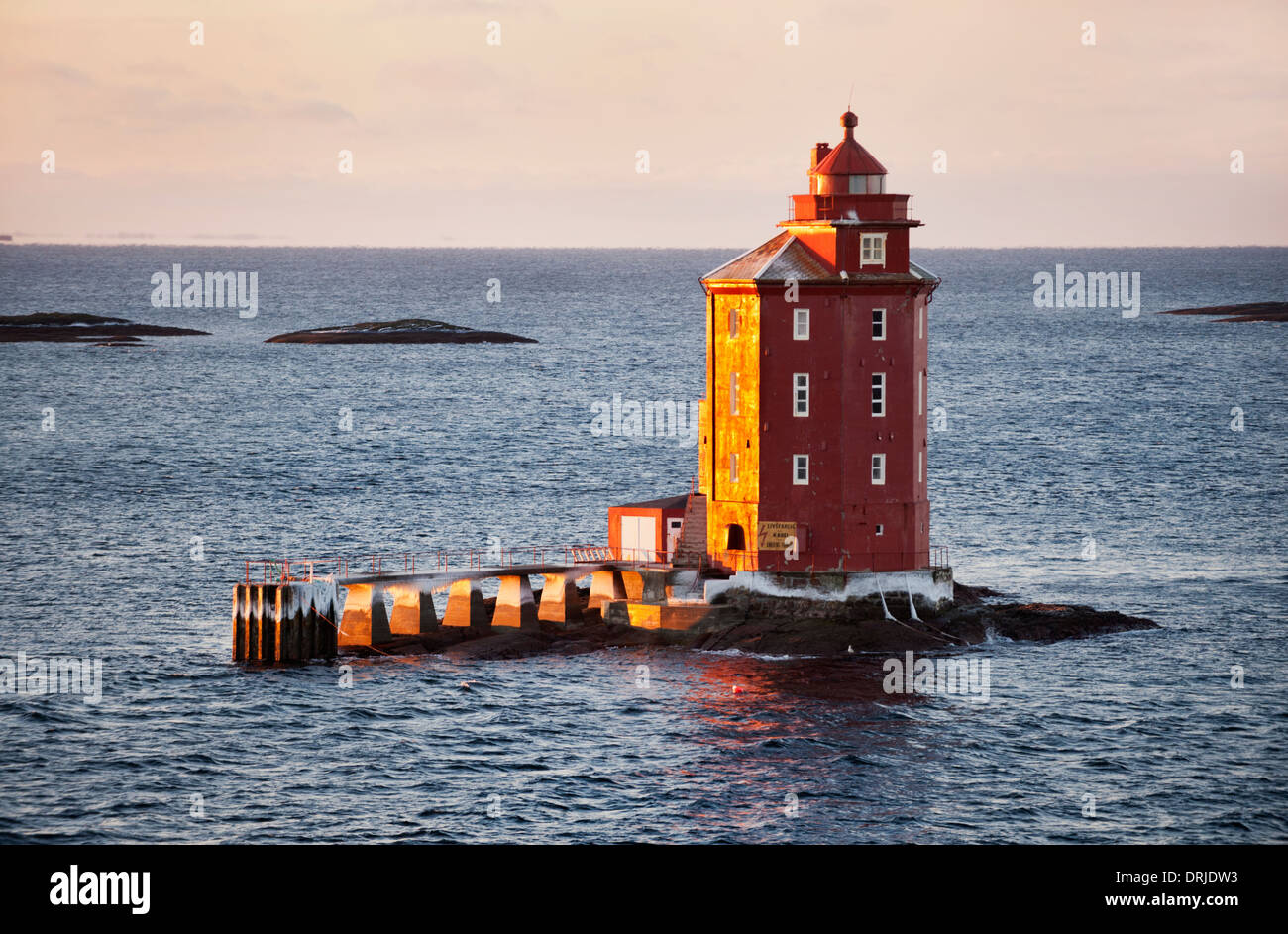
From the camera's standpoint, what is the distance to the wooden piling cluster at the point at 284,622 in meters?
62.2

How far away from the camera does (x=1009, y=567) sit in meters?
80.6

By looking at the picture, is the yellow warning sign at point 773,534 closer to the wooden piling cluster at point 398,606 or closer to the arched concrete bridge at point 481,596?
the wooden piling cluster at point 398,606

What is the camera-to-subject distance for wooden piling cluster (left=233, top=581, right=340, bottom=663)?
62.2 m

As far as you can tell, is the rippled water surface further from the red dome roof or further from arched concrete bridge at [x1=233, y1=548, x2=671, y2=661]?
the red dome roof

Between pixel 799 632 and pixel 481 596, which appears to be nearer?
pixel 799 632

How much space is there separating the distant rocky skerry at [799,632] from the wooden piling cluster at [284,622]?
2072 mm

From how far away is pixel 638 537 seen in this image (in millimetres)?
68938

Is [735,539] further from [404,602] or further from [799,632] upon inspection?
[404,602]

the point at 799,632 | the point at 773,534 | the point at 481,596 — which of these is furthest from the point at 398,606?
the point at 799,632

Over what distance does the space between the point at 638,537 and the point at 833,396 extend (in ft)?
31.6

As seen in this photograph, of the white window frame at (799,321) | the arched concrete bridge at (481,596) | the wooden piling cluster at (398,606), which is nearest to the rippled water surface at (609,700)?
the wooden piling cluster at (398,606)
